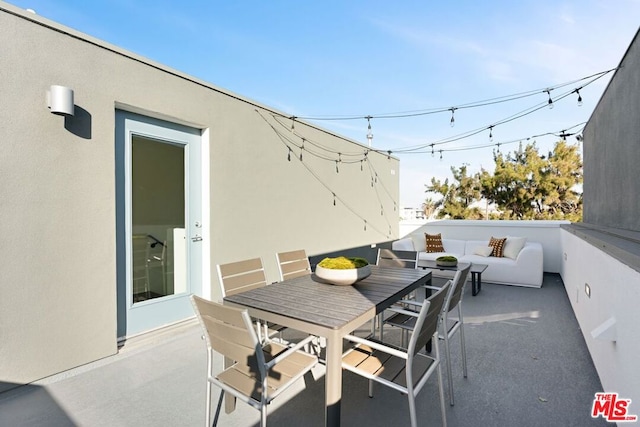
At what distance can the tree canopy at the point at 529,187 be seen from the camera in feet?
32.6

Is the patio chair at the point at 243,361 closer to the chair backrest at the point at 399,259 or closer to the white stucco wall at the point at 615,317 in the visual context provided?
the white stucco wall at the point at 615,317

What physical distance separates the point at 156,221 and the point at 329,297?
2.25 meters

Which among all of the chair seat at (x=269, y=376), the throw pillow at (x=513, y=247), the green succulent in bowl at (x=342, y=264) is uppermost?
the green succulent in bowl at (x=342, y=264)

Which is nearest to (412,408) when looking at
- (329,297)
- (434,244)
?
(329,297)

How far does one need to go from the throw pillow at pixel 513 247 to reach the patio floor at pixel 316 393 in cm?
252

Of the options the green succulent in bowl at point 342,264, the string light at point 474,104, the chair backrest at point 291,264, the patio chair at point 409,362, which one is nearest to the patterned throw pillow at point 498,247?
the string light at point 474,104

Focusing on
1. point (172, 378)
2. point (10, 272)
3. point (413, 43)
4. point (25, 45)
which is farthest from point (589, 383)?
point (413, 43)

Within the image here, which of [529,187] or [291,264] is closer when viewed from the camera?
[291,264]

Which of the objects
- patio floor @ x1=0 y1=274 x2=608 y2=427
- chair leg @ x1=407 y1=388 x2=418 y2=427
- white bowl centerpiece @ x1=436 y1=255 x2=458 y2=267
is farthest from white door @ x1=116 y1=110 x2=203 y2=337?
white bowl centerpiece @ x1=436 y1=255 x2=458 y2=267

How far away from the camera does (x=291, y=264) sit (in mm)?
2996

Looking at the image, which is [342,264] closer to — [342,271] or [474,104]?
[342,271]

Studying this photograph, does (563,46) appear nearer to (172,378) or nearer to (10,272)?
(172,378)

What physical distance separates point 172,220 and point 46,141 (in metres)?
1.32

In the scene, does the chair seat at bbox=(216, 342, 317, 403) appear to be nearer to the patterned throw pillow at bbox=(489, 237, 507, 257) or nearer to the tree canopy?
the patterned throw pillow at bbox=(489, 237, 507, 257)
